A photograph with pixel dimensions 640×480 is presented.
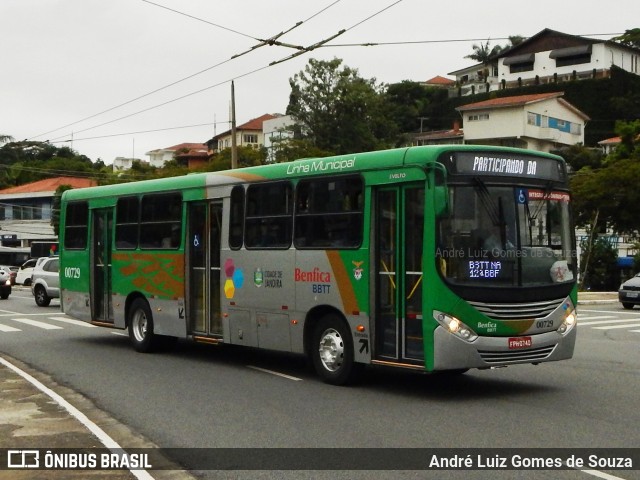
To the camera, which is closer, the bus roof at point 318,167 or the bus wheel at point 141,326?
the bus roof at point 318,167

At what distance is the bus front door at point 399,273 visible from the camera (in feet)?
38.0

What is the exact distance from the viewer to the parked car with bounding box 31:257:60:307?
113 feet

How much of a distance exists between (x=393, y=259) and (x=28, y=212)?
86.4m

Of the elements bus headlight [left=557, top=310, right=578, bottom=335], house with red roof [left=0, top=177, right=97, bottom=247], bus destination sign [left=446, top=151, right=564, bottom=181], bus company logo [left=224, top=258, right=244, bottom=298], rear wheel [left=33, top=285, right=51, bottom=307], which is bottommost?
rear wheel [left=33, top=285, right=51, bottom=307]

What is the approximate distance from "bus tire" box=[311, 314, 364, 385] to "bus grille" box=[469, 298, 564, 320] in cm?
199

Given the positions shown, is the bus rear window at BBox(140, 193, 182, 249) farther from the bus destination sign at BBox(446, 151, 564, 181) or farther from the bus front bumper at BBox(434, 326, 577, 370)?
the bus front bumper at BBox(434, 326, 577, 370)

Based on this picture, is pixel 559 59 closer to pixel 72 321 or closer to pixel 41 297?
pixel 41 297

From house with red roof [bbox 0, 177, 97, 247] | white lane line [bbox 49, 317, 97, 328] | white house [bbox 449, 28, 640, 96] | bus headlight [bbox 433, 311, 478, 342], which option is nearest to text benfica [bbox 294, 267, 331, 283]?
bus headlight [bbox 433, 311, 478, 342]

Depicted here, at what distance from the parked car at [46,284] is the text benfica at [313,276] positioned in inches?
891

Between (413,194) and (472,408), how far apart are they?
2734 millimetres

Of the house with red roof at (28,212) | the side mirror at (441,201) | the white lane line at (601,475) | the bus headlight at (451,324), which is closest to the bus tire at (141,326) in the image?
the bus headlight at (451,324)

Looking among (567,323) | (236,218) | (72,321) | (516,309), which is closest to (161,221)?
(236,218)

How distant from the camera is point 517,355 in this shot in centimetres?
1162

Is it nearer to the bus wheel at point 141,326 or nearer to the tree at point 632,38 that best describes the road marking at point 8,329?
the bus wheel at point 141,326
